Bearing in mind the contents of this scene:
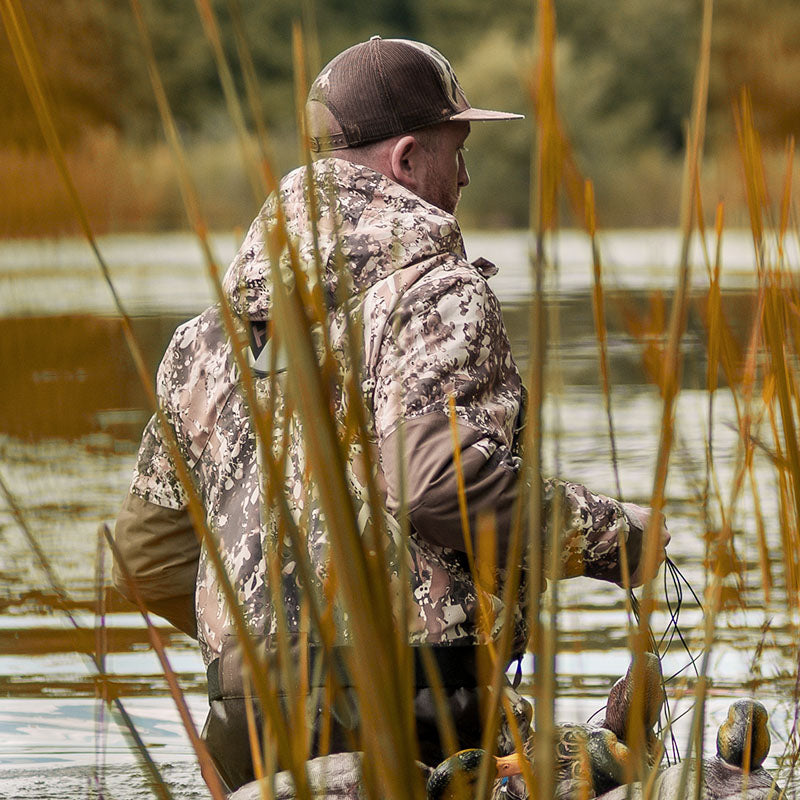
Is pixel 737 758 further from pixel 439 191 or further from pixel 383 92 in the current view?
pixel 383 92

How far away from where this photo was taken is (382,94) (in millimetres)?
1703

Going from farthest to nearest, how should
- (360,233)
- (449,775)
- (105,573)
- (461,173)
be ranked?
(105,573) < (461,173) < (360,233) < (449,775)

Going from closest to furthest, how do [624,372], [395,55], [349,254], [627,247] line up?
1. [349,254]
2. [395,55]
3. [624,372]
4. [627,247]

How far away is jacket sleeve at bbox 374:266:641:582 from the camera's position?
150 centimetres

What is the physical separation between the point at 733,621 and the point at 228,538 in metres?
1.86

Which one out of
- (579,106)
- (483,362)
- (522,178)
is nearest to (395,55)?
(483,362)

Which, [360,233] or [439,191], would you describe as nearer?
[360,233]

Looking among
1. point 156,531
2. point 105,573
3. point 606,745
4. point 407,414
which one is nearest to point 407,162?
point 407,414

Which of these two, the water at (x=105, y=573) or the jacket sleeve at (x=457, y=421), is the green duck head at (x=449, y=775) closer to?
the water at (x=105, y=573)

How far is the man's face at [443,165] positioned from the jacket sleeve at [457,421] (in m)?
0.22

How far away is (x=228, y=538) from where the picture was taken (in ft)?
5.41

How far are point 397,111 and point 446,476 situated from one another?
1.67 ft

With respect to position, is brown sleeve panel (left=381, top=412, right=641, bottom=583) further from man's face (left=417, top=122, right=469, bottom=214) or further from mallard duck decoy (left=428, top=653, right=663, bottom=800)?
man's face (left=417, top=122, right=469, bottom=214)

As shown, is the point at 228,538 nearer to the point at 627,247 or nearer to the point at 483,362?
the point at 483,362
